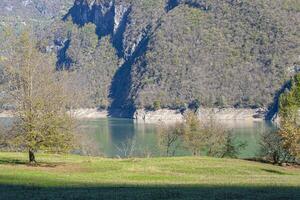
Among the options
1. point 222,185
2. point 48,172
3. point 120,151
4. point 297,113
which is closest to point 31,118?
point 48,172

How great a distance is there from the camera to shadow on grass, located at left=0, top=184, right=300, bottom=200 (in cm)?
2691

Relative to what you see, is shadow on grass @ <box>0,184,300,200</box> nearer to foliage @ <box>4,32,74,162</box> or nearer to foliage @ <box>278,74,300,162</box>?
foliage @ <box>4,32,74,162</box>

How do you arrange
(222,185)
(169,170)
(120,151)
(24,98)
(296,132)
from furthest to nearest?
(120,151)
(296,132)
(169,170)
(24,98)
(222,185)

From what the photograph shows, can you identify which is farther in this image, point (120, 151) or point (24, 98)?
point (120, 151)

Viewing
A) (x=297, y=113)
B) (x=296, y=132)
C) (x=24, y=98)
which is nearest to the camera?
(x=24, y=98)

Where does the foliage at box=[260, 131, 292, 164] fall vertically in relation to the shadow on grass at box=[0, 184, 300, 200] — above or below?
below

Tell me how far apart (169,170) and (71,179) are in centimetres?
1232

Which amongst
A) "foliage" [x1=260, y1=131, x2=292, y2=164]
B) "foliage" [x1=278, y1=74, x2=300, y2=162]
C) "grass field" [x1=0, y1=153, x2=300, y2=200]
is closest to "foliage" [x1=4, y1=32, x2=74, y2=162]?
"grass field" [x1=0, y1=153, x2=300, y2=200]

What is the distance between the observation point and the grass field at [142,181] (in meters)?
28.1

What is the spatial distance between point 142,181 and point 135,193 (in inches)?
379

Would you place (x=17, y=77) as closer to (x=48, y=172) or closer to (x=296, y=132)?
(x=48, y=172)

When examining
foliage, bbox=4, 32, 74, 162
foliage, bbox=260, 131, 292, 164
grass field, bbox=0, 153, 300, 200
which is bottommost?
foliage, bbox=260, 131, 292, 164

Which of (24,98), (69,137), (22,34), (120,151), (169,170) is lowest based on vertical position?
(120,151)

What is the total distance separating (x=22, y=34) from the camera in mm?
44844
